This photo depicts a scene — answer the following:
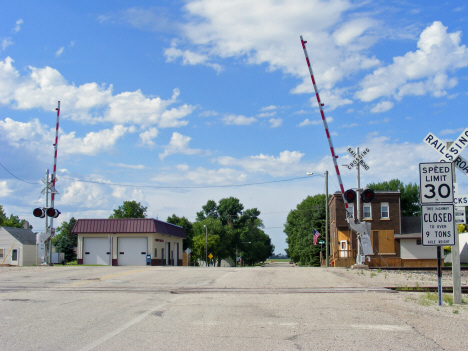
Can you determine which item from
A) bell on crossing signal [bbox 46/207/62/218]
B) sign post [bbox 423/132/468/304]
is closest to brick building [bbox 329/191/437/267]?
bell on crossing signal [bbox 46/207/62/218]

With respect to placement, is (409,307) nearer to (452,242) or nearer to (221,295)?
(452,242)

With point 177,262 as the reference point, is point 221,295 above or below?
above

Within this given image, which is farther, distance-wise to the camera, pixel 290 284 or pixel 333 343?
pixel 290 284

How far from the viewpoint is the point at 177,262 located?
54.3 metres

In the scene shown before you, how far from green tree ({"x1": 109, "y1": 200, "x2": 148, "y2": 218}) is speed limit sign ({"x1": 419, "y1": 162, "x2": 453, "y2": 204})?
76.8 metres

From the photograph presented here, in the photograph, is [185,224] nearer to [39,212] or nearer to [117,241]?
[117,241]

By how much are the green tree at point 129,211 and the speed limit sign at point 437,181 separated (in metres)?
76.8

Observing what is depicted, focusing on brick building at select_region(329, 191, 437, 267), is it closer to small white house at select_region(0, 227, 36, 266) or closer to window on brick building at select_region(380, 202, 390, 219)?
window on brick building at select_region(380, 202, 390, 219)

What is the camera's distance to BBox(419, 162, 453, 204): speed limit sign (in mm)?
9945

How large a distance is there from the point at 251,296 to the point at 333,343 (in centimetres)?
Result: 530

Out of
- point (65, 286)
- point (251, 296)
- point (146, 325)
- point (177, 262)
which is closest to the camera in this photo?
point (146, 325)

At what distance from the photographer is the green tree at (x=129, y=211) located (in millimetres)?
83375

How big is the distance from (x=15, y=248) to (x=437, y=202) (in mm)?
55996

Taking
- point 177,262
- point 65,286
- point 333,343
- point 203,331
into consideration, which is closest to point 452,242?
point 333,343
